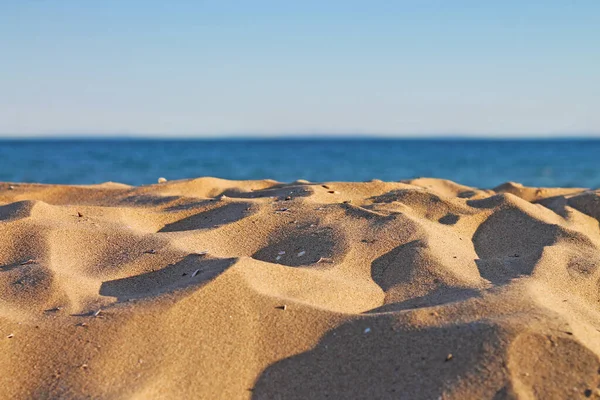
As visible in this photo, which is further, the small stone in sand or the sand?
the small stone in sand

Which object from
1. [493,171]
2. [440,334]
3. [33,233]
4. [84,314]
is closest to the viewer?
[440,334]

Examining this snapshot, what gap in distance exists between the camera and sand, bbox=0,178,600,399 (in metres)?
2.19

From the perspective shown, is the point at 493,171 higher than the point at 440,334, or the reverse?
the point at 440,334

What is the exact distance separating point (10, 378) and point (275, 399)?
89 centimetres

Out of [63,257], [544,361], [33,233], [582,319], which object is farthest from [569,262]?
[33,233]

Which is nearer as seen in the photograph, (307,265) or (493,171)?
(307,265)

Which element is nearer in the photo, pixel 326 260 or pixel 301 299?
pixel 301 299

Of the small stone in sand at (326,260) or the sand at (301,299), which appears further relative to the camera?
the small stone in sand at (326,260)

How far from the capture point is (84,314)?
2561 mm

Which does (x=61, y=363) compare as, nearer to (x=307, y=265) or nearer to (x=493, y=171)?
(x=307, y=265)

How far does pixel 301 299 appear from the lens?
8.68 feet

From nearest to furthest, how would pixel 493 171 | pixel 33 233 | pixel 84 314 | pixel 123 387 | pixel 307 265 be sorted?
pixel 123 387
pixel 84 314
pixel 307 265
pixel 33 233
pixel 493 171

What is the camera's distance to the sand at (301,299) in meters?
2.19

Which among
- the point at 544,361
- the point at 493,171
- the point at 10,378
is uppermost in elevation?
the point at 544,361
